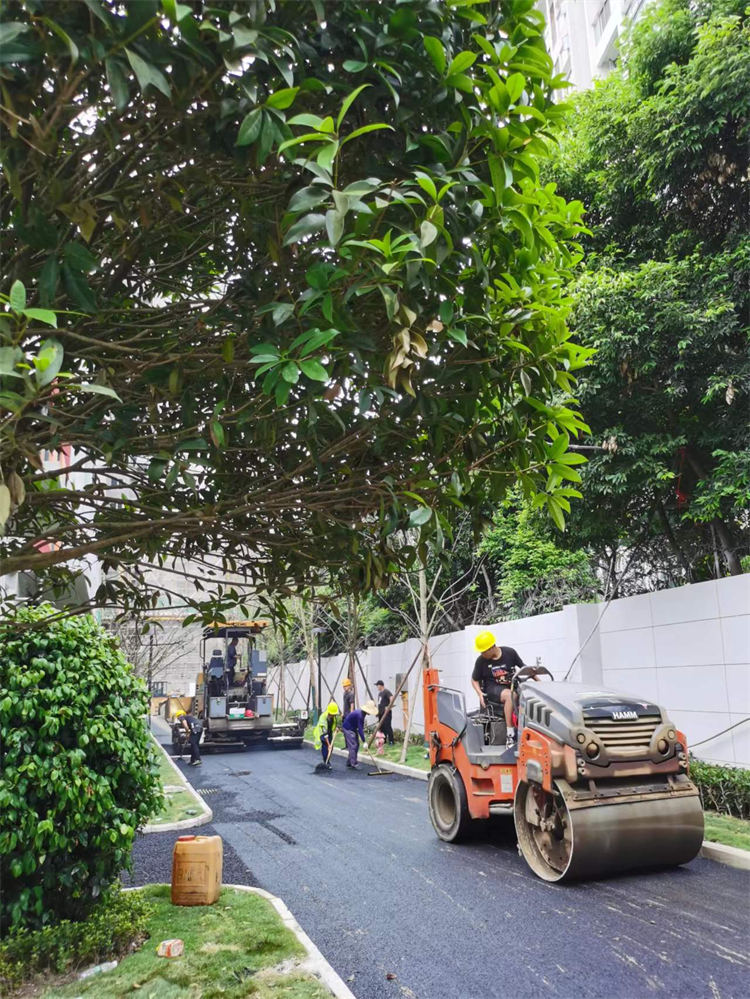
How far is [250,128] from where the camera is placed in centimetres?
272

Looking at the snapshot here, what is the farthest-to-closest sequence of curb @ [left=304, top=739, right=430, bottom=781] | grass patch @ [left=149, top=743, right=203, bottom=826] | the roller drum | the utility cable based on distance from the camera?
curb @ [left=304, top=739, right=430, bottom=781] → grass patch @ [left=149, top=743, right=203, bottom=826] → the utility cable → the roller drum

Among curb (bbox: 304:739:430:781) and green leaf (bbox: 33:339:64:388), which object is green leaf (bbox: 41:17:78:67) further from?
curb (bbox: 304:739:430:781)

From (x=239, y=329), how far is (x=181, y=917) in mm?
4396

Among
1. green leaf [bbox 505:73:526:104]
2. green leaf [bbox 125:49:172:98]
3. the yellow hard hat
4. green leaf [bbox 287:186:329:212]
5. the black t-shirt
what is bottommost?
the black t-shirt

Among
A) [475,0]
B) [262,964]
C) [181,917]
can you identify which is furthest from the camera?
[181,917]

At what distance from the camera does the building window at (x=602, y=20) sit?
27.4 metres

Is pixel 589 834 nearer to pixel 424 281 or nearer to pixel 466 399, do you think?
pixel 466 399

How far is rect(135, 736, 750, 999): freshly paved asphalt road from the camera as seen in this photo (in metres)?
4.71

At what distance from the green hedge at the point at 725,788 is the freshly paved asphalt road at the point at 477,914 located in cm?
153

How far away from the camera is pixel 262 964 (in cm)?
470

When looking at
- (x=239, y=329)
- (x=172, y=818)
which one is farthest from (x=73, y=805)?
(x=172, y=818)

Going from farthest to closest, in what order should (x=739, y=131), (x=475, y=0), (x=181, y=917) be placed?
1. (x=739, y=131)
2. (x=181, y=917)
3. (x=475, y=0)

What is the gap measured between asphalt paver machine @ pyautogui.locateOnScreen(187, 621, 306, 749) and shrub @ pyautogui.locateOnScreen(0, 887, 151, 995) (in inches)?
569

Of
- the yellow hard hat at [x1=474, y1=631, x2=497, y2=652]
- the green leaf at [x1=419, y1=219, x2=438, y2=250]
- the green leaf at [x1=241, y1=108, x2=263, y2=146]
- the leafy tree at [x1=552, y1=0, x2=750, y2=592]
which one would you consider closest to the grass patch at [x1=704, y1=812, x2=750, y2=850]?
the yellow hard hat at [x1=474, y1=631, x2=497, y2=652]
